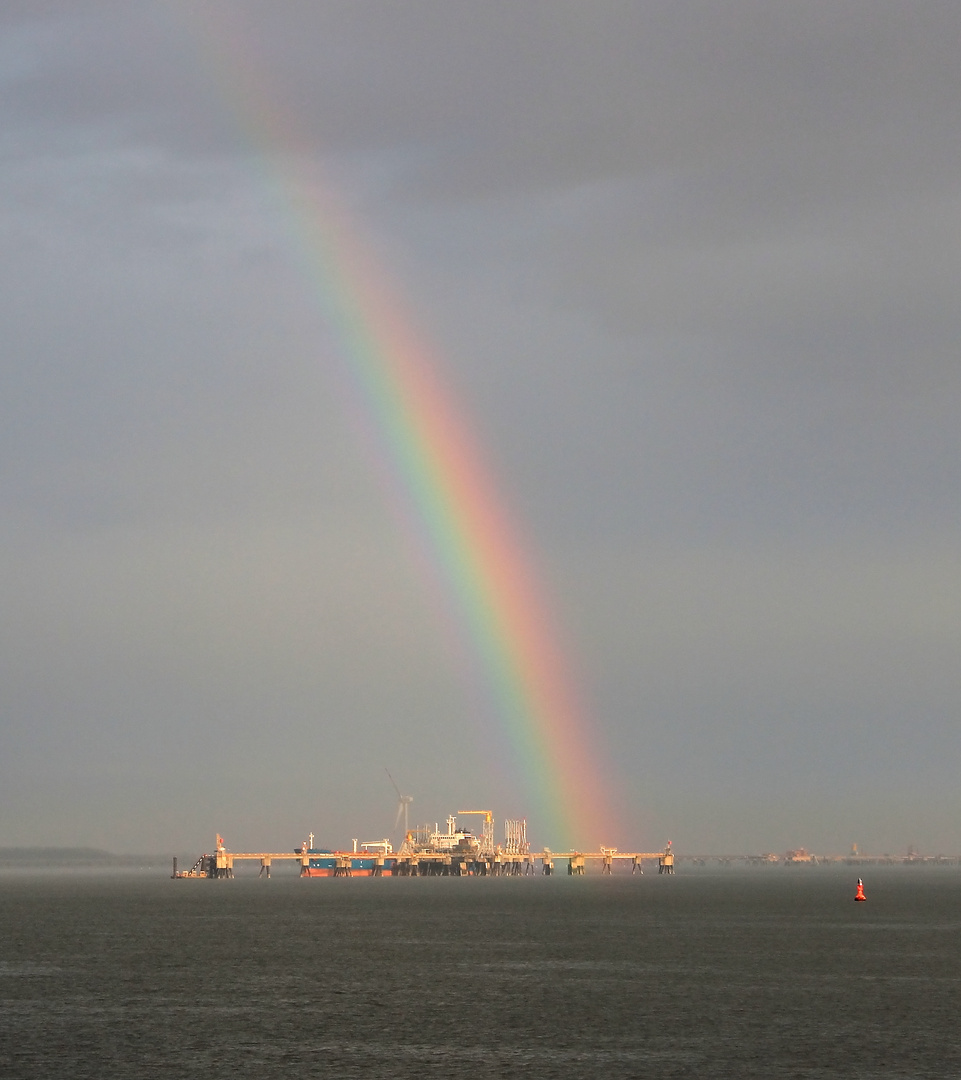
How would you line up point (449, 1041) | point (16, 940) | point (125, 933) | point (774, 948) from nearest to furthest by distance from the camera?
point (449, 1041)
point (774, 948)
point (16, 940)
point (125, 933)

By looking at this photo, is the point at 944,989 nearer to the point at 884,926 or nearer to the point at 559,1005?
the point at 559,1005

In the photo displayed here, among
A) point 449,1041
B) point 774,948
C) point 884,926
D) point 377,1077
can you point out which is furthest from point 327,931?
point 377,1077

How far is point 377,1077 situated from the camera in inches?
2638

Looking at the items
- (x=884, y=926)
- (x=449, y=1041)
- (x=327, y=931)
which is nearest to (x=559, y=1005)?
(x=449, y=1041)

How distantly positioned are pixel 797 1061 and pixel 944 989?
Answer: 120 feet

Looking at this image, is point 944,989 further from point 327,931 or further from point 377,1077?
point 327,931

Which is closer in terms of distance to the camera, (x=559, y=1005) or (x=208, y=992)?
(x=559, y=1005)

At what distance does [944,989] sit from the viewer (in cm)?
10419

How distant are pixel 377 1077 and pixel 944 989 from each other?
5186 cm

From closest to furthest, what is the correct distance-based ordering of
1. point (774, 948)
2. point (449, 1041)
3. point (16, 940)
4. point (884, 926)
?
1. point (449, 1041)
2. point (774, 948)
3. point (16, 940)
4. point (884, 926)

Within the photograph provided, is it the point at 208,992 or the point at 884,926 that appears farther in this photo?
the point at 884,926

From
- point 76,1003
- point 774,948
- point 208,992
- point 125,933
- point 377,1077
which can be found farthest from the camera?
point 125,933

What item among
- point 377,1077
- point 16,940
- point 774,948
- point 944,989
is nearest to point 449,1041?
point 377,1077

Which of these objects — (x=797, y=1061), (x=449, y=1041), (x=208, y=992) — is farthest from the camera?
(x=208, y=992)
